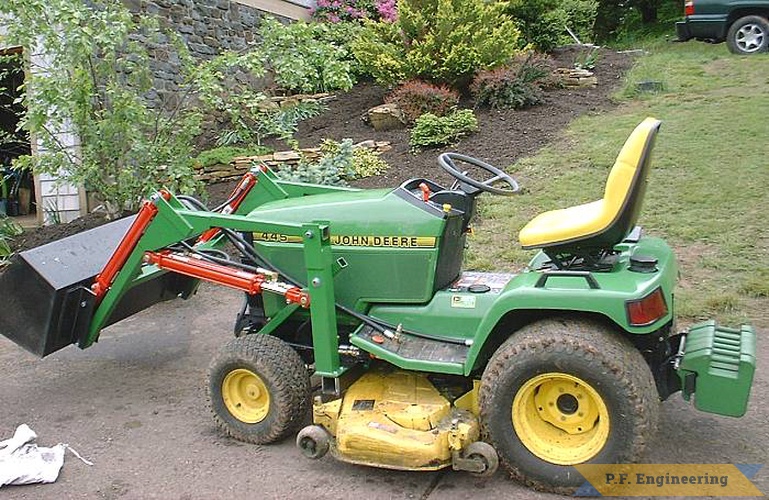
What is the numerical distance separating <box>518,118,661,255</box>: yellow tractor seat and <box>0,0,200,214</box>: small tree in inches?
181

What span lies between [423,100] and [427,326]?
6823 mm

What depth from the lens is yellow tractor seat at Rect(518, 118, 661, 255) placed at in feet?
10.1

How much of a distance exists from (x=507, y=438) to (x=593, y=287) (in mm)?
737

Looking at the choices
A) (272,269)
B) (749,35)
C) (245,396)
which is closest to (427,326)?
→ (272,269)

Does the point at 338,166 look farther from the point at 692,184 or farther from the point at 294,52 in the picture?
the point at 692,184

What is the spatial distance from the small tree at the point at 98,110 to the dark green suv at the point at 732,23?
9215 millimetres

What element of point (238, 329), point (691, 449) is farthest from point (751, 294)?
point (238, 329)

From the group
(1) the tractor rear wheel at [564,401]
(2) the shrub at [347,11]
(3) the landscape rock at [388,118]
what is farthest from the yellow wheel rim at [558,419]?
(2) the shrub at [347,11]

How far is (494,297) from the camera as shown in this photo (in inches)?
139

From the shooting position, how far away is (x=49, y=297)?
4074mm

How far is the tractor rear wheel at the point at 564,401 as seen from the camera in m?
2.95

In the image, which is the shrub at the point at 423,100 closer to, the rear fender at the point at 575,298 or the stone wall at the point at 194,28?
the stone wall at the point at 194,28

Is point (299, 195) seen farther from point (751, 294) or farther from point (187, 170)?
point (751, 294)

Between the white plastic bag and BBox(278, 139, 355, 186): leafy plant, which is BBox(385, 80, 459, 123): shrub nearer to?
BBox(278, 139, 355, 186): leafy plant
